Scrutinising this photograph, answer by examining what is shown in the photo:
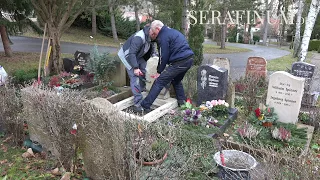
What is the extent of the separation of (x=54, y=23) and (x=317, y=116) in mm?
7457

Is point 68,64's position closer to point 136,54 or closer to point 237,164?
point 136,54

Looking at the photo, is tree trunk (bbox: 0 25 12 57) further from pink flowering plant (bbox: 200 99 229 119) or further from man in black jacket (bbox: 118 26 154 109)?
pink flowering plant (bbox: 200 99 229 119)

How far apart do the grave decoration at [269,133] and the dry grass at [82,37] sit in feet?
61.5

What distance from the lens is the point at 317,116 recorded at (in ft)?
15.8

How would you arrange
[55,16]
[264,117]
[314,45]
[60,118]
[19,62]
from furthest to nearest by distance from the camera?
[314,45]
[19,62]
[55,16]
[264,117]
[60,118]

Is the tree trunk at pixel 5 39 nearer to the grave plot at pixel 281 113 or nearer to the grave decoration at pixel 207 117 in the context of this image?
the grave decoration at pixel 207 117

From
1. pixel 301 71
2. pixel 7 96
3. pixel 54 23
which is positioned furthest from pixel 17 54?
pixel 301 71

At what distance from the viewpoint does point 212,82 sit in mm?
5406

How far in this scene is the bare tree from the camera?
798 cm

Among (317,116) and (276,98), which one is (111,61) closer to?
(276,98)

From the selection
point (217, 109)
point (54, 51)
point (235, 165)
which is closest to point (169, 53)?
point (217, 109)

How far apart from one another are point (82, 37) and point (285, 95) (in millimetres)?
22492

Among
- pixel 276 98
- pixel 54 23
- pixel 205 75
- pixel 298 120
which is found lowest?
pixel 298 120

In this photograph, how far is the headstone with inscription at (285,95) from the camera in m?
4.69
